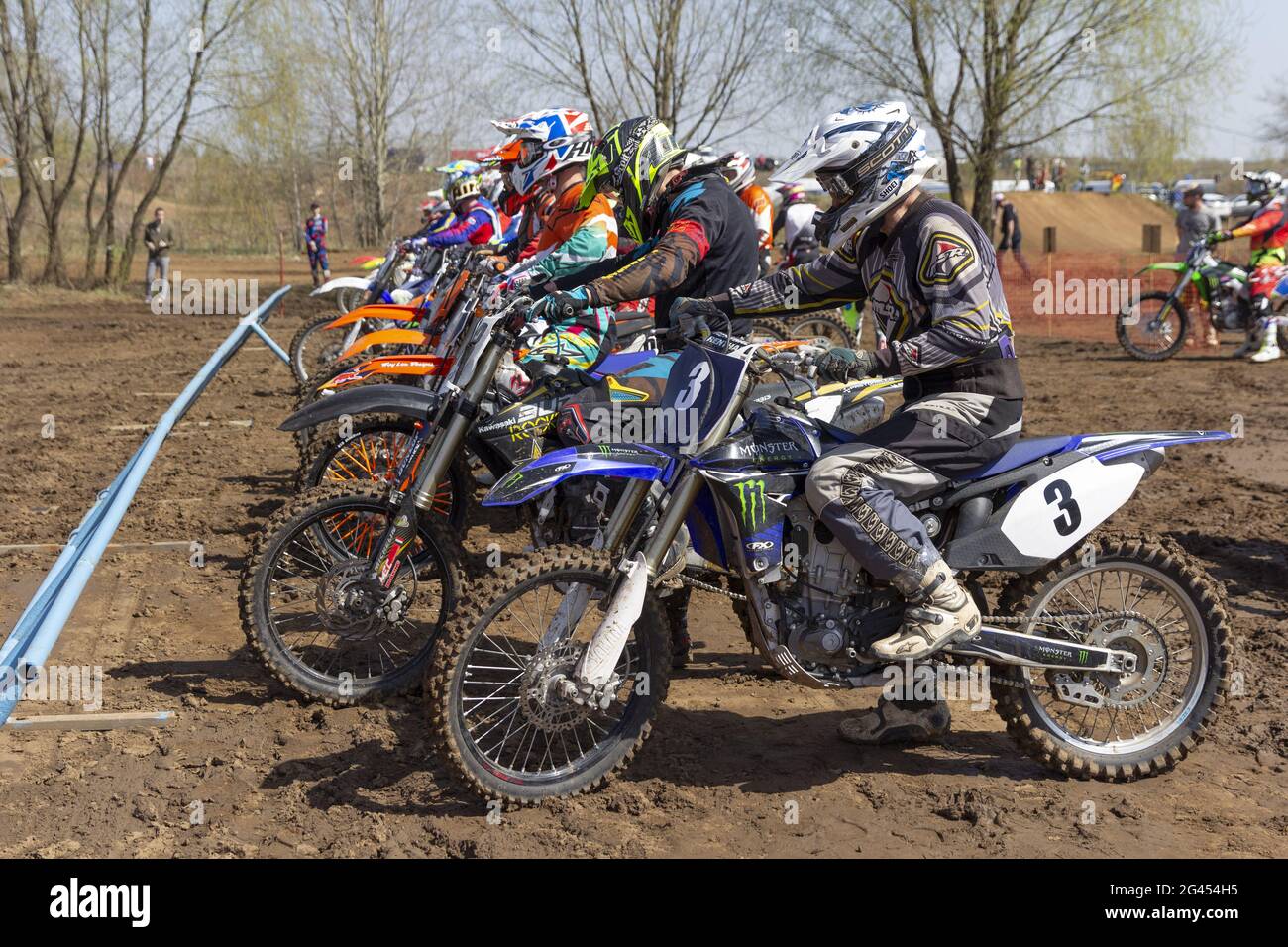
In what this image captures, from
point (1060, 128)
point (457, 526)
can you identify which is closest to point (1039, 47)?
point (1060, 128)

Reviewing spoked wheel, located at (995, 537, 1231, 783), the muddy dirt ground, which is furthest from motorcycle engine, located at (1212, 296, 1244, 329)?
spoked wheel, located at (995, 537, 1231, 783)

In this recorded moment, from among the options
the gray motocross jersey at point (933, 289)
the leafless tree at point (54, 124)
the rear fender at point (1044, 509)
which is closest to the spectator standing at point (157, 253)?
the leafless tree at point (54, 124)

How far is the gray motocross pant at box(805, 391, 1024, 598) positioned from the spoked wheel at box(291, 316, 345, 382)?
25.3 feet

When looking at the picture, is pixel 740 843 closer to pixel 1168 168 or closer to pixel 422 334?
pixel 422 334

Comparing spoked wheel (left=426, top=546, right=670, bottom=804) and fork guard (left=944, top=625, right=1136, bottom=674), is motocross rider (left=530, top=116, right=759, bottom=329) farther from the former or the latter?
fork guard (left=944, top=625, right=1136, bottom=674)

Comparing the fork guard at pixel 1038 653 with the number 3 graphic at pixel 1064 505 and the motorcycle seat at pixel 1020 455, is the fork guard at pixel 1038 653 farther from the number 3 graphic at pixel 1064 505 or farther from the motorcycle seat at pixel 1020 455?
the motorcycle seat at pixel 1020 455

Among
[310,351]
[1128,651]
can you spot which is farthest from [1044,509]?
[310,351]

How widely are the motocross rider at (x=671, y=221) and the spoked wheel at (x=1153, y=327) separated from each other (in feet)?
36.4

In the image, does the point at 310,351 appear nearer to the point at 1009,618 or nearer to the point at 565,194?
the point at 565,194

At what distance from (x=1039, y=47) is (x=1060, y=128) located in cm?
157

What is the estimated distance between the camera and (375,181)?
139 ft

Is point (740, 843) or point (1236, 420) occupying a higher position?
point (1236, 420)

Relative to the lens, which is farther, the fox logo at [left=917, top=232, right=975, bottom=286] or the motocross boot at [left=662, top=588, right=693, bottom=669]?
the motocross boot at [left=662, top=588, right=693, bottom=669]

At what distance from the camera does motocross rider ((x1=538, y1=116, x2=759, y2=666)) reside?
17.8 feet
